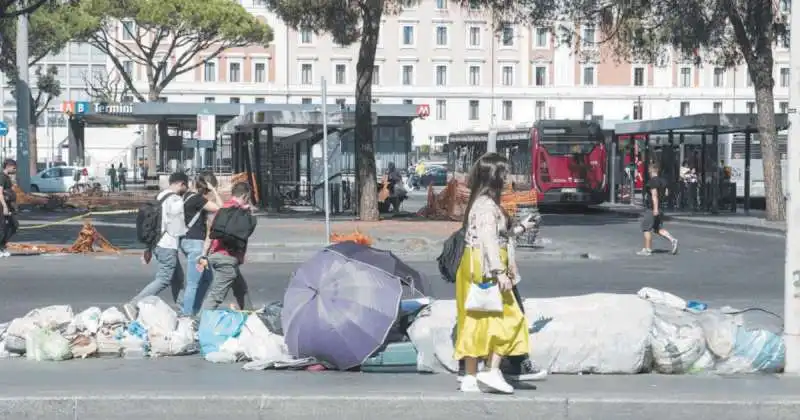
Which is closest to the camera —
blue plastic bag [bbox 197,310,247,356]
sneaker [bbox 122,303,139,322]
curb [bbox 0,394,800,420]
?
curb [bbox 0,394,800,420]

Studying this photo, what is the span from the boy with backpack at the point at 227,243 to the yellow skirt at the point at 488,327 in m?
3.65

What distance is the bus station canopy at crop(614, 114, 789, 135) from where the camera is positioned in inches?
1373

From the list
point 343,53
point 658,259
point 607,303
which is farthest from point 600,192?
point 343,53

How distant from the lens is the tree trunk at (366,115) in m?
28.2

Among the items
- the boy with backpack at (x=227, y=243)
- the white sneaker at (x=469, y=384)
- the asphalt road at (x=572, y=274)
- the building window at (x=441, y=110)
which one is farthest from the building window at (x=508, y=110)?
the white sneaker at (x=469, y=384)

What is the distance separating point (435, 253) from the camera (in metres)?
22.0

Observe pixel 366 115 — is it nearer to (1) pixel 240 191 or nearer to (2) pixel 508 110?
(1) pixel 240 191

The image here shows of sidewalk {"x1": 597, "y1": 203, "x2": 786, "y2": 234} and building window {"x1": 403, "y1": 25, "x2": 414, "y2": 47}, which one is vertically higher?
building window {"x1": 403, "y1": 25, "x2": 414, "y2": 47}

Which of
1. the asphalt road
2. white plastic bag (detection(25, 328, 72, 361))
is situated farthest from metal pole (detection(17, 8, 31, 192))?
white plastic bag (detection(25, 328, 72, 361))

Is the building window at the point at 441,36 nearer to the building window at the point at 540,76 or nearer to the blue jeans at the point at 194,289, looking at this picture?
the building window at the point at 540,76

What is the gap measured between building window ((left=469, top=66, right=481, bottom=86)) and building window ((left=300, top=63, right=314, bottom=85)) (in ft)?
38.3

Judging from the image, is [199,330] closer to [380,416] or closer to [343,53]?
[380,416]

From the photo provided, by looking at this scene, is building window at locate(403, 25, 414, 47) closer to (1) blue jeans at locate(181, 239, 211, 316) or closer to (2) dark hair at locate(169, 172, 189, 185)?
(2) dark hair at locate(169, 172, 189, 185)

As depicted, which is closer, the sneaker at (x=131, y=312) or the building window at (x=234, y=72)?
the sneaker at (x=131, y=312)
